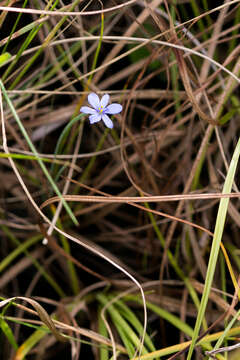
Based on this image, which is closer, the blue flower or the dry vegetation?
the blue flower

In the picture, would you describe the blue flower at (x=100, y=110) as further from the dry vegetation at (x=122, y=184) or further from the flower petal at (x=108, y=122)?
the dry vegetation at (x=122, y=184)

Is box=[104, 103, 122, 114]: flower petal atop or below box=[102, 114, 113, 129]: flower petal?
atop

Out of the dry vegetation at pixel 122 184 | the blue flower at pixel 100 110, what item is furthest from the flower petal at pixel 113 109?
the dry vegetation at pixel 122 184

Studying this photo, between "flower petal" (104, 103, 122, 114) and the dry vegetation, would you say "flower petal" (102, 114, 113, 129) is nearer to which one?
"flower petal" (104, 103, 122, 114)

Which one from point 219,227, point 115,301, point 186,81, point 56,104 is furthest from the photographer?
point 56,104

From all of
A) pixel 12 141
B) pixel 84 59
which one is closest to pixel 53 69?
pixel 84 59

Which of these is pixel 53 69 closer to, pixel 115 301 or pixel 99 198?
pixel 99 198

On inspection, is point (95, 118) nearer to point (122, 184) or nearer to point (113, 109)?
point (113, 109)

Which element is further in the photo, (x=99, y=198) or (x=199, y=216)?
(x=199, y=216)

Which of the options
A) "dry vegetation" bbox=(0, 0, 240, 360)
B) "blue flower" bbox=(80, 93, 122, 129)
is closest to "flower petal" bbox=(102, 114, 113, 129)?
"blue flower" bbox=(80, 93, 122, 129)
